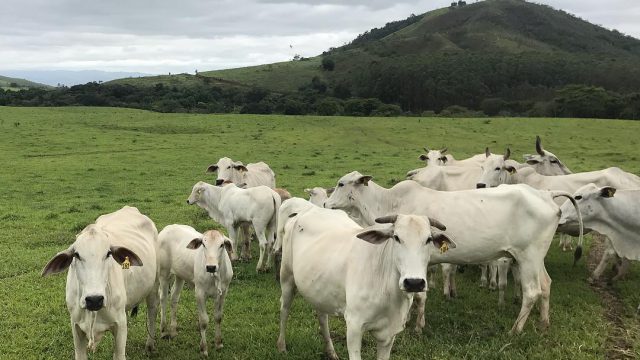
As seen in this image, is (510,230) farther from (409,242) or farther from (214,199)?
(214,199)

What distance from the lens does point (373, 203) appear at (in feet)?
33.4

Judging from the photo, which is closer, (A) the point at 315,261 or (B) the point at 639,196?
(A) the point at 315,261

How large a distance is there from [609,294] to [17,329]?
10.3 metres

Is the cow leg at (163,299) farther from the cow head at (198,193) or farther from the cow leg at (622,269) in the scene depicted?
the cow leg at (622,269)

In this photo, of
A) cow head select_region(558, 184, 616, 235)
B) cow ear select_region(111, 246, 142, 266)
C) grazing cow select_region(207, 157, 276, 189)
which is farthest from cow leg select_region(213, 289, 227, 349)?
grazing cow select_region(207, 157, 276, 189)

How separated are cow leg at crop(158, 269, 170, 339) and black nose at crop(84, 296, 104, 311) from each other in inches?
116

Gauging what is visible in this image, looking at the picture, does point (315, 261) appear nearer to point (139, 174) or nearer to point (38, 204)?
point (38, 204)

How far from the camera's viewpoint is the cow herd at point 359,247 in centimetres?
582

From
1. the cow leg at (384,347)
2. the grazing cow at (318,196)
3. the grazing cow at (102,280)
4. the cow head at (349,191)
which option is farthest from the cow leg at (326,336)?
the grazing cow at (318,196)

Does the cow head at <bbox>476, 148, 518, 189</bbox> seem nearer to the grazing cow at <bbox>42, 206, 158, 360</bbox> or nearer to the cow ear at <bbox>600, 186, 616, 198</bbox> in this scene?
the cow ear at <bbox>600, 186, 616, 198</bbox>

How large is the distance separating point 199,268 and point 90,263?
2550mm

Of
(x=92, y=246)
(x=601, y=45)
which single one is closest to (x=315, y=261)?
(x=92, y=246)

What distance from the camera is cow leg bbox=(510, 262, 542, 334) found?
8.22m

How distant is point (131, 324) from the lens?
28.1 ft
